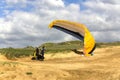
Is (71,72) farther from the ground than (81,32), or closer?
closer

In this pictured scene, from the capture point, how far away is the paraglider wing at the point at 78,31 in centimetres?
5138

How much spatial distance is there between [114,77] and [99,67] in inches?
228

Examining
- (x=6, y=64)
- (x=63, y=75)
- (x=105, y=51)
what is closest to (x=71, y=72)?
(x=63, y=75)

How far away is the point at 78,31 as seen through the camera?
53.2m

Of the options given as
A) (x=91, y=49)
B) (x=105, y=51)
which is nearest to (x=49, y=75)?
(x=91, y=49)

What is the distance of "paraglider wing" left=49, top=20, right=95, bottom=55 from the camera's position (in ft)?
169

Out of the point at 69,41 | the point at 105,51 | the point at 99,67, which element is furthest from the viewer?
the point at 69,41

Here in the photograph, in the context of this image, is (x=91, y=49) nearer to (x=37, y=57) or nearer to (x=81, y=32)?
(x=81, y=32)

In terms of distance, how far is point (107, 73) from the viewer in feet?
109

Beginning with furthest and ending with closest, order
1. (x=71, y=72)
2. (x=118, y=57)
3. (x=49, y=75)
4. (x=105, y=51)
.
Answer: (x=105, y=51) < (x=118, y=57) < (x=71, y=72) < (x=49, y=75)

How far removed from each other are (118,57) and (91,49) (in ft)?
23.0

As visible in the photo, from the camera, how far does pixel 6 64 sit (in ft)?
111

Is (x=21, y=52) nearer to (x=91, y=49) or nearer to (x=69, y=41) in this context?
(x=91, y=49)

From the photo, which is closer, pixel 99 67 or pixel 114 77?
pixel 114 77
